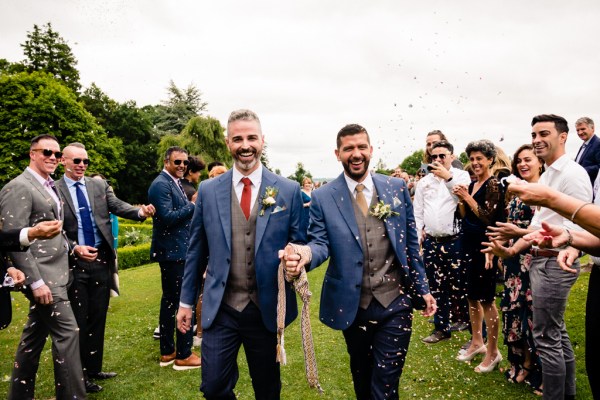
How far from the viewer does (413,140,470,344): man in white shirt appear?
6.05 metres

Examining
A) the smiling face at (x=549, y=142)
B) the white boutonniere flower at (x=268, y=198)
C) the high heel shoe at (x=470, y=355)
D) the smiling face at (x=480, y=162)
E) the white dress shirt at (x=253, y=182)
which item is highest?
the smiling face at (x=549, y=142)

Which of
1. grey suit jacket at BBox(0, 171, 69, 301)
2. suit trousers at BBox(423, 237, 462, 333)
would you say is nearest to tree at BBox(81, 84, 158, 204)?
grey suit jacket at BBox(0, 171, 69, 301)

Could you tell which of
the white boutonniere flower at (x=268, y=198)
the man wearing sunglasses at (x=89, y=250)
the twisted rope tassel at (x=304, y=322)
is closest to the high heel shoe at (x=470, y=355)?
the twisted rope tassel at (x=304, y=322)

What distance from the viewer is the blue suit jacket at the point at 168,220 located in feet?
18.4

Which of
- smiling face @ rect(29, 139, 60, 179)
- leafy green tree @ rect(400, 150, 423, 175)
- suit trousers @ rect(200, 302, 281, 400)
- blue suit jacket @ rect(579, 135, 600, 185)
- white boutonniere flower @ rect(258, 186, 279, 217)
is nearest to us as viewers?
suit trousers @ rect(200, 302, 281, 400)

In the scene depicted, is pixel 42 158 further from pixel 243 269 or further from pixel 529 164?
pixel 529 164

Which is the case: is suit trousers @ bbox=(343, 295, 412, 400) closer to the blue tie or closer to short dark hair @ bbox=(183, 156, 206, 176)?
the blue tie

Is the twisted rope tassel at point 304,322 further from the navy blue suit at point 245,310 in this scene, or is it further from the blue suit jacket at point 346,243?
the blue suit jacket at point 346,243

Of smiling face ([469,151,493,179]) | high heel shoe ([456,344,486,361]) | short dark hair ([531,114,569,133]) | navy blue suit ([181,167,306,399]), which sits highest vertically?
short dark hair ([531,114,569,133])

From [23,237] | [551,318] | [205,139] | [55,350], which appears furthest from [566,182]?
[205,139]

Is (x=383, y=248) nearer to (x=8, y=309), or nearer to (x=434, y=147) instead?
(x=434, y=147)

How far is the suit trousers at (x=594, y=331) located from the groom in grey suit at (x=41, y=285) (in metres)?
4.87

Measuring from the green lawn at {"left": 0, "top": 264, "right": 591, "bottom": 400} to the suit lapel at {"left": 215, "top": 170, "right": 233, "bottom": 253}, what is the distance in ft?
8.10

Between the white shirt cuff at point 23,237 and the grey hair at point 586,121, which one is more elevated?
the grey hair at point 586,121
